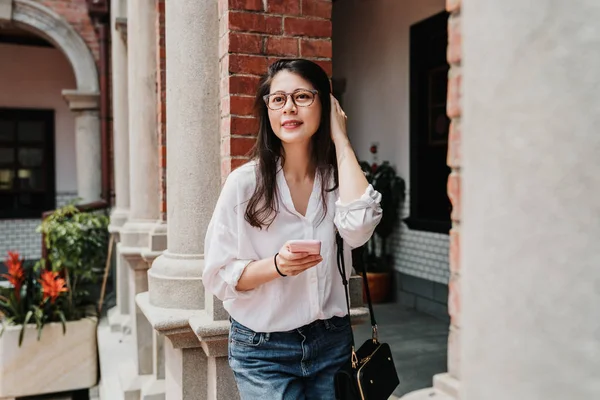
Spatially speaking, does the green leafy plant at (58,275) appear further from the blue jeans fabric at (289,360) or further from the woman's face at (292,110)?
the woman's face at (292,110)

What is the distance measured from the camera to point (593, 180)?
550 millimetres

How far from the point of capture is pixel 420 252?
6.18m

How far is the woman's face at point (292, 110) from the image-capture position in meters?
1.73

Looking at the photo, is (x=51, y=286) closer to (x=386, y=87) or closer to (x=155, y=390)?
(x=155, y=390)

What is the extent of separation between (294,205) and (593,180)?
1.27 meters

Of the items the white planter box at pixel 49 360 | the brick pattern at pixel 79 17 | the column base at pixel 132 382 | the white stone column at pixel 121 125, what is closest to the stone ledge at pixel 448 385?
the column base at pixel 132 382

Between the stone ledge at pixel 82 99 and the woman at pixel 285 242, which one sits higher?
the stone ledge at pixel 82 99

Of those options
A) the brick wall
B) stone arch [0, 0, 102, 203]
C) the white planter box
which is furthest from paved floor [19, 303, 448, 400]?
stone arch [0, 0, 102, 203]

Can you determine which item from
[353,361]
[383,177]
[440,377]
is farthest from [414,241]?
[440,377]

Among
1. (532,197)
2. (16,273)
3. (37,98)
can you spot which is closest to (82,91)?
(37,98)

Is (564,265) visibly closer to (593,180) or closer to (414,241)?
(593,180)

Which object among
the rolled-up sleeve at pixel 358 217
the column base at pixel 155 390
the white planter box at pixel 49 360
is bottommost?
the white planter box at pixel 49 360

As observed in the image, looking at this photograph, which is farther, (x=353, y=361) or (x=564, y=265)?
(x=353, y=361)

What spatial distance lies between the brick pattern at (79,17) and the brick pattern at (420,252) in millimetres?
4935
